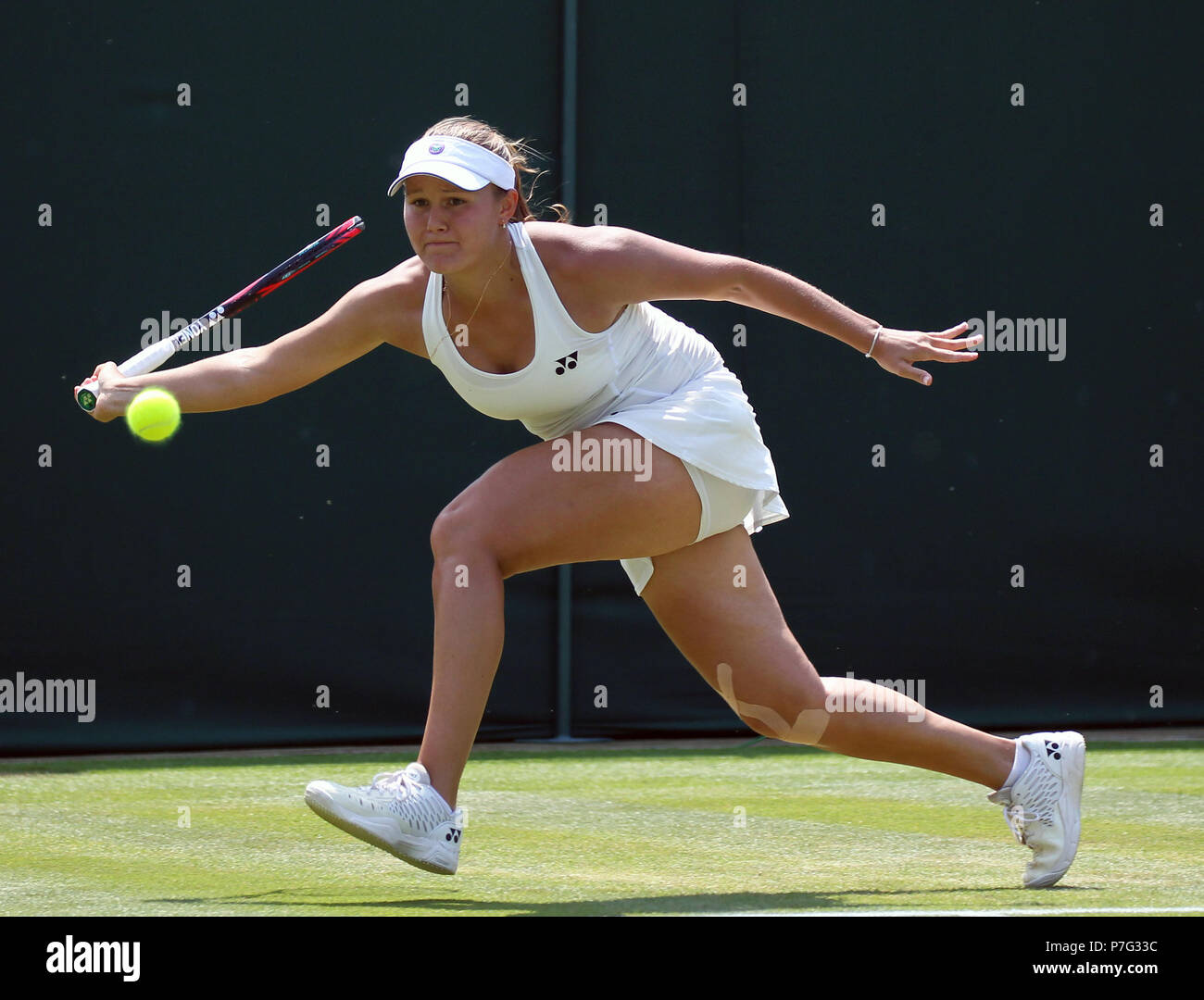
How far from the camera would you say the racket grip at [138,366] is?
139 inches

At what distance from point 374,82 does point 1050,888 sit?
453cm

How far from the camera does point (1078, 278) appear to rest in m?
7.41

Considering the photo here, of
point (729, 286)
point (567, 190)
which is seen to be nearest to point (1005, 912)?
point (729, 286)

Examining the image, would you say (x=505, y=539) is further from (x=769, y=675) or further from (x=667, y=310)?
(x=667, y=310)

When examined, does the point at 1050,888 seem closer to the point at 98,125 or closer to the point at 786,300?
the point at 786,300

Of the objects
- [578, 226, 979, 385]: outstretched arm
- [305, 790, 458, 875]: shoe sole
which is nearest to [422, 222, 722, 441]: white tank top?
[578, 226, 979, 385]: outstretched arm

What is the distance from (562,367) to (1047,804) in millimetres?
1321

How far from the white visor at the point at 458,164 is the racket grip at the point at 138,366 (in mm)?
695

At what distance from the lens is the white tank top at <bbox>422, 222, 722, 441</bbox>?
11.5 ft

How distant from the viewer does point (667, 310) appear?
714 cm

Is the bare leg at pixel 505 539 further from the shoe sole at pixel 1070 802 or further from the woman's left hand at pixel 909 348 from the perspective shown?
the shoe sole at pixel 1070 802

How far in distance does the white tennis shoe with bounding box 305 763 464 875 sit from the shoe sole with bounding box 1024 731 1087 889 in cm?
118

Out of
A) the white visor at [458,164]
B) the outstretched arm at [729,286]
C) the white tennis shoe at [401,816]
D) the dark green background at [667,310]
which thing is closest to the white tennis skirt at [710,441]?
the outstretched arm at [729,286]

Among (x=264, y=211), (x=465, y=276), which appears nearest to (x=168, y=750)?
(x=264, y=211)
